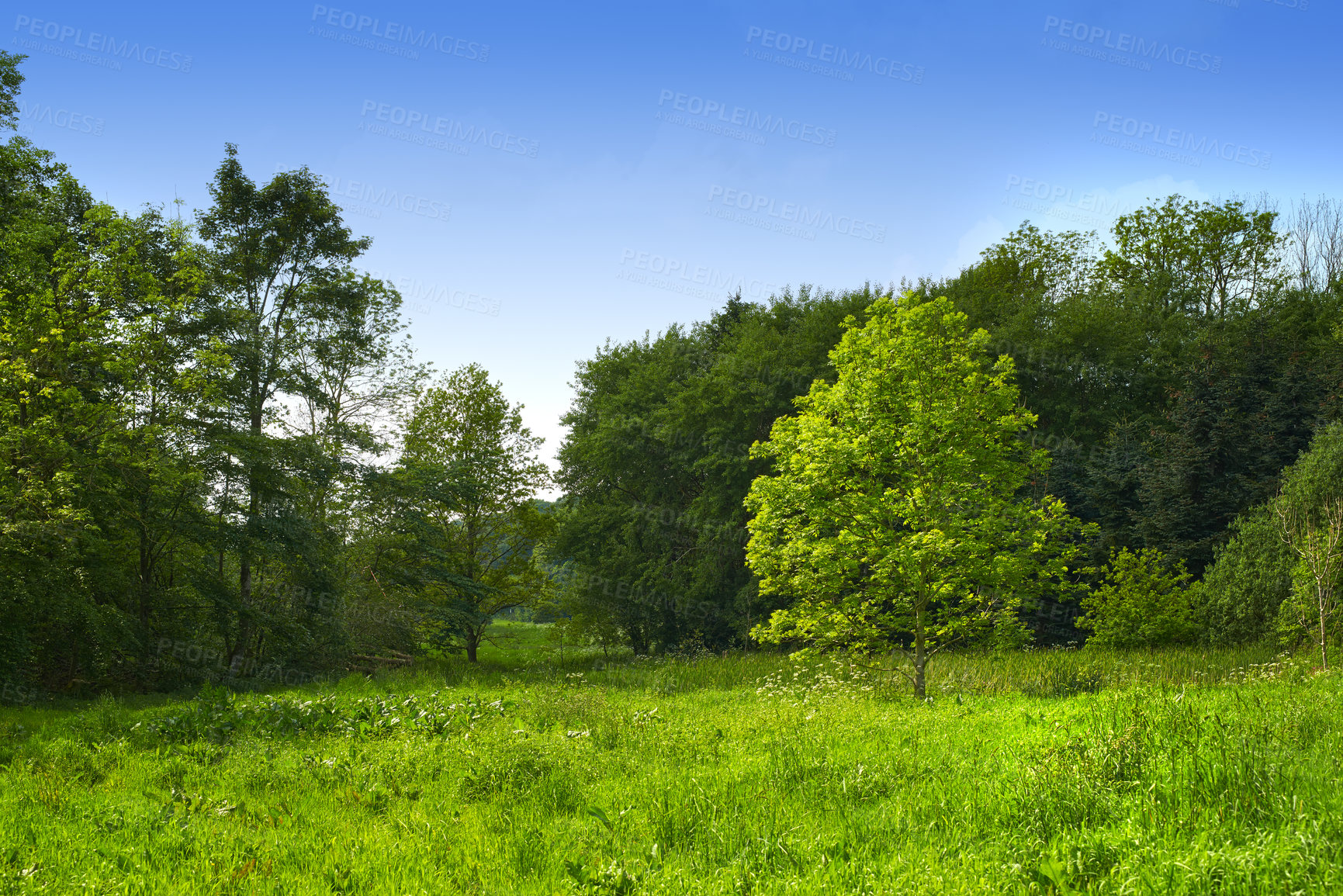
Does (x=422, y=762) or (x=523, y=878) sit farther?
(x=422, y=762)

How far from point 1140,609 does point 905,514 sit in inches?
482

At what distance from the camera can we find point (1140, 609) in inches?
827

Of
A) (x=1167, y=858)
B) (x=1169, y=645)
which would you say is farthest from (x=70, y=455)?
(x=1169, y=645)

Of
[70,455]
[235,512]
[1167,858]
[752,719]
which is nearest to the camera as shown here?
[1167,858]

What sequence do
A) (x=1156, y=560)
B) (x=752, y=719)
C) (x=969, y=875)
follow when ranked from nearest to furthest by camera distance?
(x=969, y=875) → (x=752, y=719) → (x=1156, y=560)

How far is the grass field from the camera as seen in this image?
14.0 feet

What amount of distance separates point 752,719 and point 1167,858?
23.0 feet

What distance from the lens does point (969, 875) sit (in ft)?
13.7

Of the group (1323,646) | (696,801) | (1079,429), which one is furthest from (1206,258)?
(696,801)

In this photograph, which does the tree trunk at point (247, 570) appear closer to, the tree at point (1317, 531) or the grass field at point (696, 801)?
the grass field at point (696, 801)

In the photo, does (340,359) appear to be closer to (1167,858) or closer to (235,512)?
(235,512)

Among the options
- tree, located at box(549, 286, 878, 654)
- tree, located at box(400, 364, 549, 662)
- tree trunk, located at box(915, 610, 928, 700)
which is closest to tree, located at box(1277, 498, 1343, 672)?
tree trunk, located at box(915, 610, 928, 700)

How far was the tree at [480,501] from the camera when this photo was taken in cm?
2491

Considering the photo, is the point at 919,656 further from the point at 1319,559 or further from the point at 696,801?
the point at 696,801
